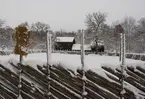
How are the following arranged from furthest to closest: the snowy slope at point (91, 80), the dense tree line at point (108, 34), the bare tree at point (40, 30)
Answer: the bare tree at point (40, 30) → the dense tree line at point (108, 34) → the snowy slope at point (91, 80)

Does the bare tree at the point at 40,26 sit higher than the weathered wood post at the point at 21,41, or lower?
higher

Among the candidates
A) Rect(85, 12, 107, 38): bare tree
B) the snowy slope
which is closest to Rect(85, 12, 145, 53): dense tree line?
Rect(85, 12, 107, 38): bare tree

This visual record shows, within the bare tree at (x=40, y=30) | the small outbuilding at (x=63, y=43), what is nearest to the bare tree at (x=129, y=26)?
the small outbuilding at (x=63, y=43)

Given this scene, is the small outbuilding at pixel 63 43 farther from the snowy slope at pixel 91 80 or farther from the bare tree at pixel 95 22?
the snowy slope at pixel 91 80

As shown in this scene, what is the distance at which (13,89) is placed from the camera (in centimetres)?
518

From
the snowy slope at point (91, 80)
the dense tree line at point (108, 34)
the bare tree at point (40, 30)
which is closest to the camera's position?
the snowy slope at point (91, 80)

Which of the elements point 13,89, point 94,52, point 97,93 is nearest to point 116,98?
point 97,93

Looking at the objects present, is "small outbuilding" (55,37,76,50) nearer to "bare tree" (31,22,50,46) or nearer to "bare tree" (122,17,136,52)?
"bare tree" (31,22,50,46)

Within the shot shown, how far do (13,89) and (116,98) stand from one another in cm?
191

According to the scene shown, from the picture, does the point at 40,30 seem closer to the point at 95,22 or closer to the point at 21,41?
the point at 95,22

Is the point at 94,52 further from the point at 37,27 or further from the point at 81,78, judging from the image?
the point at 81,78

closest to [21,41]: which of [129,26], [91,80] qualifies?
[91,80]

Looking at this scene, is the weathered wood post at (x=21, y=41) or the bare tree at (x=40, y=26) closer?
the weathered wood post at (x=21, y=41)

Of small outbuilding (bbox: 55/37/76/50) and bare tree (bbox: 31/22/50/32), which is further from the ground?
bare tree (bbox: 31/22/50/32)
